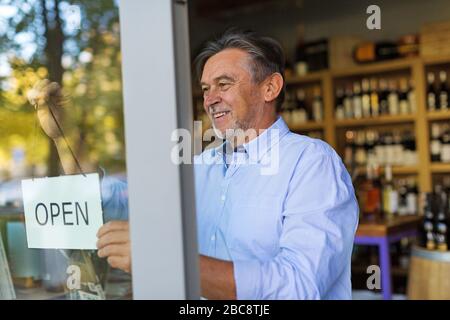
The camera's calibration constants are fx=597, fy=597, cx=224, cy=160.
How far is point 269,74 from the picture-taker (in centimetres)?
123

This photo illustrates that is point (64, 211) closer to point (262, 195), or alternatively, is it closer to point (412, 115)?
point (262, 195)

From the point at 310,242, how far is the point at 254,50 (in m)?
0.41

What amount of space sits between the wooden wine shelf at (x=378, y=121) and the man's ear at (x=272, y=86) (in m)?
2.43

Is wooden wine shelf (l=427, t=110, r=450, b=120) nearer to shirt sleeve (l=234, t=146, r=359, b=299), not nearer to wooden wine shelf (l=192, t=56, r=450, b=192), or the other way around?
wooden wine shelf (l=192, t=56, r=450, b=192)

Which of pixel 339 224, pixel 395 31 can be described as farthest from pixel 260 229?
pixel 395 31

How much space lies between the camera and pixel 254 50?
1.24 meters

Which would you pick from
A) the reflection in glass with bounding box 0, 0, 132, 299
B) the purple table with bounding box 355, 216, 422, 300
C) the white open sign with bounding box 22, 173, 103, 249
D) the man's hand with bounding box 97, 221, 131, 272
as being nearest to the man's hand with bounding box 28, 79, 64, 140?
the reflection in glass with bounding box 0, 0, 132, 299

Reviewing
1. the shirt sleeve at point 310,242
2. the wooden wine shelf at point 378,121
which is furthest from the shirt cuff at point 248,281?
the wooden wine shelf at point 378,121

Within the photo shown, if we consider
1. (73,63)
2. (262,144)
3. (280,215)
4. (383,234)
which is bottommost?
(383,234)

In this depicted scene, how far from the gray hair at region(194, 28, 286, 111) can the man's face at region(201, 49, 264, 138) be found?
10mm

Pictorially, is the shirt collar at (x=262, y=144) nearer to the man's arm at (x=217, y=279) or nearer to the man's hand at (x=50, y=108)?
the man's arm at (x=217, y=279)

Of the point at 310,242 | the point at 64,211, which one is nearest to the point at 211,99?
the point at 310,242

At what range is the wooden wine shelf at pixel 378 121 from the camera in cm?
354
